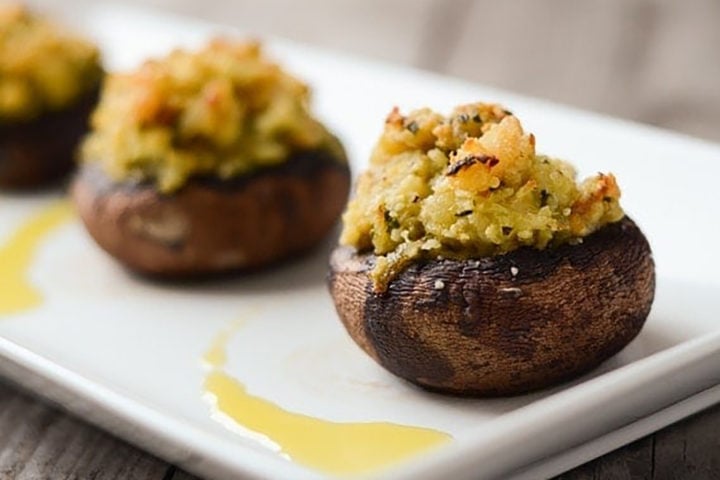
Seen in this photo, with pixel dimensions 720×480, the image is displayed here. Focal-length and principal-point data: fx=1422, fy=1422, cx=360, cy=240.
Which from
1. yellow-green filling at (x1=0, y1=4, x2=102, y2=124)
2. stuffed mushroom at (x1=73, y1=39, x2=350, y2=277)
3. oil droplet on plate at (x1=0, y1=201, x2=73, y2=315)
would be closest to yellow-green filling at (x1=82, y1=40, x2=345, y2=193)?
stuffed mushroom at (x1=73, y1=39, x2=350, y2=277)

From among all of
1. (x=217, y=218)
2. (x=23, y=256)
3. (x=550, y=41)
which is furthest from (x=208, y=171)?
(x=550, y=41)

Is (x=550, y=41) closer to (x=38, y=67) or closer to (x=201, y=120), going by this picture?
(x=38, y=67)

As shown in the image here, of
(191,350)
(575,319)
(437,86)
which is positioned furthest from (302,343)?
(437,86)

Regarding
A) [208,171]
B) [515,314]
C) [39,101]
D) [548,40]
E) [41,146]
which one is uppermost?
[515,314]

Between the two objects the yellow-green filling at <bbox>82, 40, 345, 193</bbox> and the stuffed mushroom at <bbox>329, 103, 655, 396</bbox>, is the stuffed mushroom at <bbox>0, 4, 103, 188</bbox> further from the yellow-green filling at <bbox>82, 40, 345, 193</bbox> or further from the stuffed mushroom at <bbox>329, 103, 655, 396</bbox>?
the stuffed mushroom at <bbox>329, 103, 655, 396</bbox>

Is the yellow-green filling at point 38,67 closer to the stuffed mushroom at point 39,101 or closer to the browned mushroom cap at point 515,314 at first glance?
the stuffed mushroom at point 39,101

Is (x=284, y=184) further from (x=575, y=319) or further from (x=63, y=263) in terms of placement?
(x=575, y=319)

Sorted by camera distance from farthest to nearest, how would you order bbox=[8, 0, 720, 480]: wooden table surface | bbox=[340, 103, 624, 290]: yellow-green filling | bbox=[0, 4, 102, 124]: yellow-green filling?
1. bbox=[8, 0, 720, 480]: wooden table surface
2. bbox=[0, 4, 102, 124]: yellow-green filling
3. bbox=[340, 103, 624, 290]: yellow-green filling

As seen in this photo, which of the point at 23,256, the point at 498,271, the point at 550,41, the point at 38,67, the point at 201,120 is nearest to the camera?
the point at 498,271

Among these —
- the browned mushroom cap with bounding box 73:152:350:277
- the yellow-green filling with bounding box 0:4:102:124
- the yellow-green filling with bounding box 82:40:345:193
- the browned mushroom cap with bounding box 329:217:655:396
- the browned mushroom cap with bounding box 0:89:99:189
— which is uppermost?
the browned mushroom cap with bounding box 329:217:655:396
